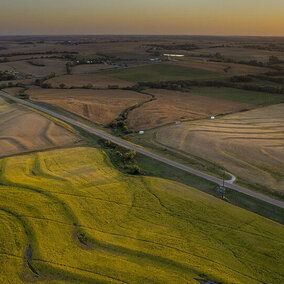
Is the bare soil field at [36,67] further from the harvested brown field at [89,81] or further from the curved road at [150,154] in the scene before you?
the curved road at [150,154]

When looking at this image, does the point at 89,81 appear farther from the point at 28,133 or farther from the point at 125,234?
the point at 125,234

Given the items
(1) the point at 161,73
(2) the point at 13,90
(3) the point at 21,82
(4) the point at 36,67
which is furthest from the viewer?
(4) the point at 36,67

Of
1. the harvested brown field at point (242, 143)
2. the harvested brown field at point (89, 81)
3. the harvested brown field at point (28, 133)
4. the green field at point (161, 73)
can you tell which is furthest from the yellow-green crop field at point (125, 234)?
the green field at point (161, 73)

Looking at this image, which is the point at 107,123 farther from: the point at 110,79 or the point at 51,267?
the point at 110,79

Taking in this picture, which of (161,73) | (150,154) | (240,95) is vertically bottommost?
(150,154)

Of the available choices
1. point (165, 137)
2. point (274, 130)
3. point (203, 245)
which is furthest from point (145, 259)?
point (274, 130)

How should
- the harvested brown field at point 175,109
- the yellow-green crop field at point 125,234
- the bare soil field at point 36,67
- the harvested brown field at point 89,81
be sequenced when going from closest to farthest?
1. the yellow-green crop field at point 125,234
2. the harvested brown field at point 175,109
3. the harvested brown field at point 89,81
4. the bare soil field at point 36,67

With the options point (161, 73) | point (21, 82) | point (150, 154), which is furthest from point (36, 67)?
point (150, 154)
